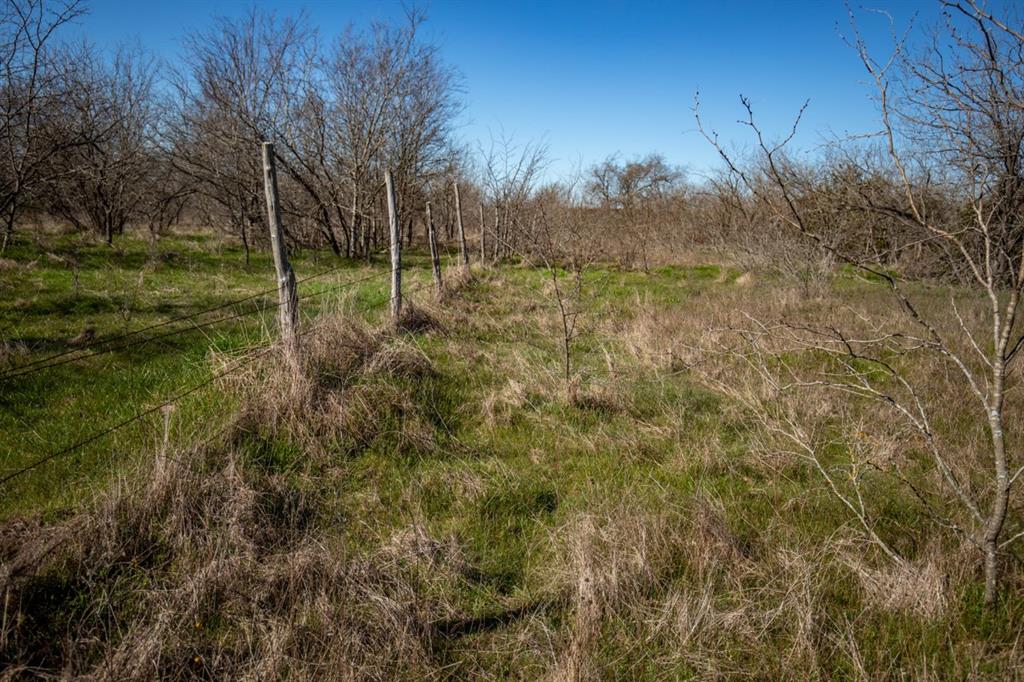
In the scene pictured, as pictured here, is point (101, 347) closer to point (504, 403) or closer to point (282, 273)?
point (282, 273)

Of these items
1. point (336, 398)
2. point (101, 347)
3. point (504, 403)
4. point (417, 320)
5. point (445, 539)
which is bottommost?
point (445, 539)

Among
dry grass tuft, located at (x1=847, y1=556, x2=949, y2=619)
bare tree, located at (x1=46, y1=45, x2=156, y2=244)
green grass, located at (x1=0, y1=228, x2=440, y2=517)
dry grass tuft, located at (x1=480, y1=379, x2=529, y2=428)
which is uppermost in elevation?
bare tree, located at (x1=46, y1=45, x2=156, y2=244)

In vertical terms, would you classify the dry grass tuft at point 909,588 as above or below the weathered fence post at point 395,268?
below

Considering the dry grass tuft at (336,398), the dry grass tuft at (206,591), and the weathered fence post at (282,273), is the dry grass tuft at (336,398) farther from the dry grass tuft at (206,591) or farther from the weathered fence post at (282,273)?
the dry grass tuft at (206,591)

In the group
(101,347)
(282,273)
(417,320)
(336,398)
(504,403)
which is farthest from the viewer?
(417,320)

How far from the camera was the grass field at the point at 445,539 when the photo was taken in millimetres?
2271

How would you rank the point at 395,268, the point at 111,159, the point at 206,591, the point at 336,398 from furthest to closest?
the point at 111,159 < the point at 395,268 < the point at 336,398 < the point at 206,591

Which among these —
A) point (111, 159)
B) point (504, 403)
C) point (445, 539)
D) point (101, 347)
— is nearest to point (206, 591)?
point (445, 539)

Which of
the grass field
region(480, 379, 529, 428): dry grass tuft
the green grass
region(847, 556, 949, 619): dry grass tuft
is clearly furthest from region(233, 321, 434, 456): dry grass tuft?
region(847, 556, 949, 619): dry grass tuft

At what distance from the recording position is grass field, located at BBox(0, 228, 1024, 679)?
2.27 metres

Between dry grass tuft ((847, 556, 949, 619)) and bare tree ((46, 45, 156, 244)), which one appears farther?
bare tree ((46, 45, 156, 244))

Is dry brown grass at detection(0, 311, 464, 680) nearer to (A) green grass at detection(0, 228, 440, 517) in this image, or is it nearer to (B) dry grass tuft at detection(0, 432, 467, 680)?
(B) dry grass tuft at detection(0, 432, 467, 680)

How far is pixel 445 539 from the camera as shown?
304 centimetres

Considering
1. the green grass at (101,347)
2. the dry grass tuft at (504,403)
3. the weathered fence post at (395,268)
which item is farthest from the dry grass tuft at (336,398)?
the weathered fence post at (395,268)
